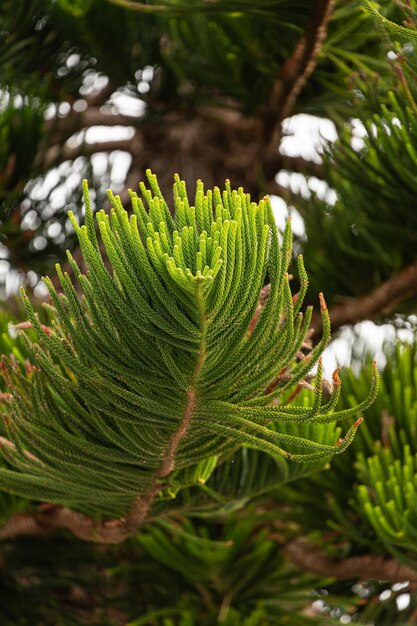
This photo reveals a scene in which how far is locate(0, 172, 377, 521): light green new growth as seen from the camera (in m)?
0.36

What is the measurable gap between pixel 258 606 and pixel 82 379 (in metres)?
0.34

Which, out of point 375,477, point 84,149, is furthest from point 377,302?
point 84,149

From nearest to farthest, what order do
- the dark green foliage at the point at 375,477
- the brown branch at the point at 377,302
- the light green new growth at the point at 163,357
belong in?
the light green new growth at the point at 163,357 < the dark green foliage at the point at 375,477 < the brown branch at the point at 377,302

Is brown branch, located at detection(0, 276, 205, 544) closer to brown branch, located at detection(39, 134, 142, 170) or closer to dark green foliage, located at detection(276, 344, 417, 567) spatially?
dark green foliage, located at detection(276, 344, 417, 567)

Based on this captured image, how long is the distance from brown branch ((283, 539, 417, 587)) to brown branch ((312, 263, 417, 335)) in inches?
6.1

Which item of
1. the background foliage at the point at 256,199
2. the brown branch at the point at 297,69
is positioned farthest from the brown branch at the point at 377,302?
the brown branch at the point at 297,69

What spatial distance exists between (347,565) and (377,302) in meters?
0.17

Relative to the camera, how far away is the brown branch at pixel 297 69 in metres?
0.56

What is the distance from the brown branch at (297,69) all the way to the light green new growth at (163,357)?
215mm

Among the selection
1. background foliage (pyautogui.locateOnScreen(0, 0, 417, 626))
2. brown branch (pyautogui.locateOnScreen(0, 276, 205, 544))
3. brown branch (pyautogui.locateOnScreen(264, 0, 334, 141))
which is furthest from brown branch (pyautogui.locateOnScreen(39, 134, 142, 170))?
brown branch (pyautogui.locateOnScreen(0, 276, 205, 544))

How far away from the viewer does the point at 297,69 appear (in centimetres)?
61

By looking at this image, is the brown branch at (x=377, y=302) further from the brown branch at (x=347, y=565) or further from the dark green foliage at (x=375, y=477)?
the brown branch at (x=347, y=565)

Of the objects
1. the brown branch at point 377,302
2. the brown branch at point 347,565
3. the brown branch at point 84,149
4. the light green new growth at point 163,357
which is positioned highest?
the light green new growth at point 163,357

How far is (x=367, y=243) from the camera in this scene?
0.68 metres
